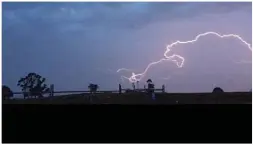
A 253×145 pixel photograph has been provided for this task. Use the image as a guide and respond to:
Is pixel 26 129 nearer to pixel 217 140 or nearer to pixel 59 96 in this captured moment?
pixel 217 140

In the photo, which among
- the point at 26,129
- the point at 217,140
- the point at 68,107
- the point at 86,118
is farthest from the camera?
the point at 68,107

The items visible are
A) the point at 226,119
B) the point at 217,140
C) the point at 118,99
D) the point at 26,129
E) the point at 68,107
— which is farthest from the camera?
the point at 118,99

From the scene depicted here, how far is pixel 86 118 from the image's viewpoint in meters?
5.47

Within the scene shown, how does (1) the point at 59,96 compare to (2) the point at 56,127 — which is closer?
(2) the point at 56,127

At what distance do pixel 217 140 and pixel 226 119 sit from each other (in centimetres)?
115

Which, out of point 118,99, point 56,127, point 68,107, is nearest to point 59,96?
point 118,99

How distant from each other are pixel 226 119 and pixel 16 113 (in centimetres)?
308

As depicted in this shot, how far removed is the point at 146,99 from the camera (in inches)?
364

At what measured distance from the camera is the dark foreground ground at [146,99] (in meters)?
7.98

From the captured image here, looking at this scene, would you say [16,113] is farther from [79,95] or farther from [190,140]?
[79,95]

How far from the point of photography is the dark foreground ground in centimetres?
798

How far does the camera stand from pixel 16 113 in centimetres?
552

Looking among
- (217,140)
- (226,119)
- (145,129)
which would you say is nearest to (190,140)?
(217,140)

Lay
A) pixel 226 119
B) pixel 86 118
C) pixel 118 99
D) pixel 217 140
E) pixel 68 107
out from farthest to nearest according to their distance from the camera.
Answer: pixel 118 99 → pixel 68 107 → pixel 86 118 → pixel 226 119 → pixel 217 140
